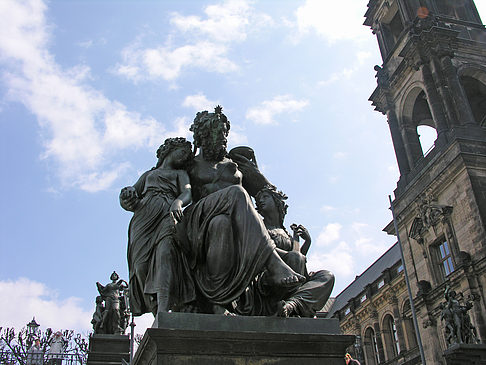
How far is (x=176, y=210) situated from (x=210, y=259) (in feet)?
1.61

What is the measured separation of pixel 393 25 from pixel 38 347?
104 ft

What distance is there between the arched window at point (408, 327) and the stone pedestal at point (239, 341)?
3155 cm

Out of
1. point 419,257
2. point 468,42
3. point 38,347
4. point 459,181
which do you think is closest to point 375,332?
point 419,257

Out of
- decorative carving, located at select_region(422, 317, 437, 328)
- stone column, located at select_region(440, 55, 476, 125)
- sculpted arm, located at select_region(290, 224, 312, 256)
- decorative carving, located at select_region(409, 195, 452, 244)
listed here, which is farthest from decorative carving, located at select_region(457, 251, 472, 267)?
sculpted arm, located at select_region(290, 224, 312, 256)

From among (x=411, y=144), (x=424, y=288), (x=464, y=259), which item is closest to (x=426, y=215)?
(x=424, y=288)

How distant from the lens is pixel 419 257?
28.8 metres

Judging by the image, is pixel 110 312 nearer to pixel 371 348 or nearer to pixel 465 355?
pixel 465 355

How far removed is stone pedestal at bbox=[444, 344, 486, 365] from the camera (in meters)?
17.1

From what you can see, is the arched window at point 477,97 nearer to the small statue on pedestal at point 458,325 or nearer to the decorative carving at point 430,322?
the decorative carving at point 430,322

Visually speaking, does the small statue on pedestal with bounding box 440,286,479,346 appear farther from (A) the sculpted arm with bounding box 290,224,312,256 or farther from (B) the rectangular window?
(A) the sculpted arm with bounding box 290,224,312,256

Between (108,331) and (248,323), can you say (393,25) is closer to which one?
(108,331)

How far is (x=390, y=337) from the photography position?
3800 cm

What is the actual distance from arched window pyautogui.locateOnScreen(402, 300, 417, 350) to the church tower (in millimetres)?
5215

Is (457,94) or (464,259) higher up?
(457,94)
